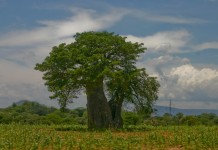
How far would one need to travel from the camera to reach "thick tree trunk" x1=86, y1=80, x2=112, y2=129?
103 feet

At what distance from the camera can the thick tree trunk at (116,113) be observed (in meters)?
32.6

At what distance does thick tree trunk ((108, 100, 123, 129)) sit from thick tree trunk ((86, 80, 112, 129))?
113 centimetres

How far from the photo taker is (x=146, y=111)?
33.5m

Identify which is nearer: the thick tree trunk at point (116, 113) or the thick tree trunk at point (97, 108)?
the thick tree trunk at point (97, 108)

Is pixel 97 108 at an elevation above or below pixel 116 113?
above

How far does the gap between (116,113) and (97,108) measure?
224 centimetres

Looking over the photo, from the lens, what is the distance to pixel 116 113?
108 ft

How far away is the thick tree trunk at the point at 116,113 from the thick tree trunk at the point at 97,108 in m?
1.13

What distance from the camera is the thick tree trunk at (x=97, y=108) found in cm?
3127

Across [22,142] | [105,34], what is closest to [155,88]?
[105,34]

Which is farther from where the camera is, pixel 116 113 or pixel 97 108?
pixel 116 113

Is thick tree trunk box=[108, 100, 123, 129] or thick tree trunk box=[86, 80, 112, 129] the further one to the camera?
thick tree trunk box=[108, 100, 123, 129]

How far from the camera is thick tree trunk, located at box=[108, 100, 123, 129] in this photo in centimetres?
3259

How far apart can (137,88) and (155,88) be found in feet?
4.94
